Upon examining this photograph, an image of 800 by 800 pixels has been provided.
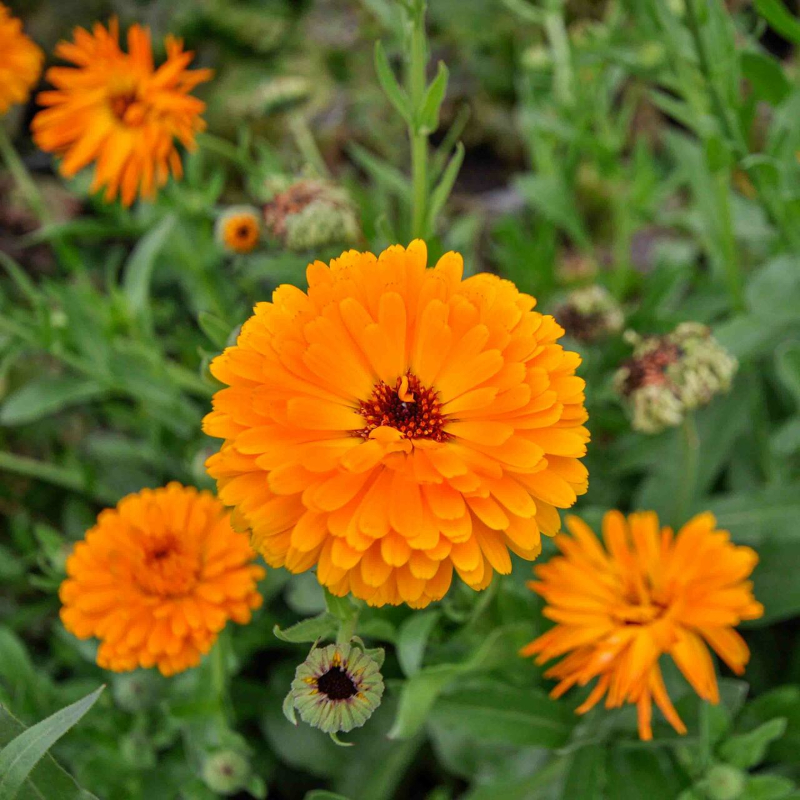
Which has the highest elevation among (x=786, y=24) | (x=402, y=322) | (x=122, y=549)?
(x=786, y=24)

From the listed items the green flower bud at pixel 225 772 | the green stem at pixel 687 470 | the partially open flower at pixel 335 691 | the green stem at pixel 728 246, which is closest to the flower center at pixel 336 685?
the partially open flower at pixel 335 691

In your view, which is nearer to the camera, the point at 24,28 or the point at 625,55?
the point at 625,55

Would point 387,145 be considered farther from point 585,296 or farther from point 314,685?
point 314,685

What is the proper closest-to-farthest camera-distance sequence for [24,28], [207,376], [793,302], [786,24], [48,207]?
[207,376] < [786,24] < [793,302] < [48,207] < [24,28]

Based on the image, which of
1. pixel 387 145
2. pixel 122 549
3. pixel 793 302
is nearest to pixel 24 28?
pixel 387 145

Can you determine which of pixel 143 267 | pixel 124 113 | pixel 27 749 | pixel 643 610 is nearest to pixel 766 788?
pixel 643 610

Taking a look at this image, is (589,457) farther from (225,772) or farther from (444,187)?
(225,772)

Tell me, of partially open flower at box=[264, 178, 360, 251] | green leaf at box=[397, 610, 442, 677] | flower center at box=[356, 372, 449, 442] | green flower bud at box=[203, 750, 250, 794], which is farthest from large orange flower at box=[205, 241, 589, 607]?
green flower bud at box=[203, 750, 250, 794]
